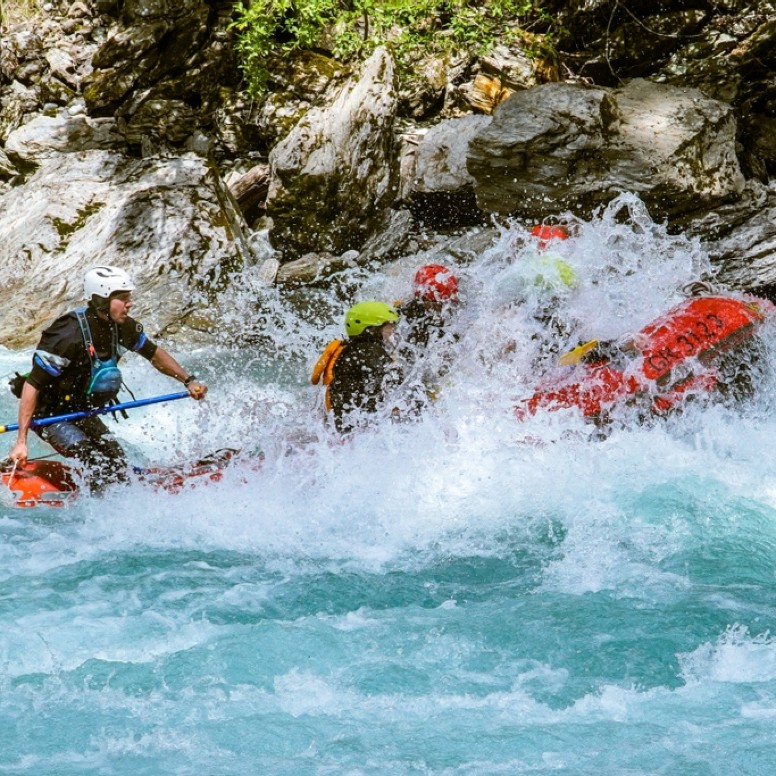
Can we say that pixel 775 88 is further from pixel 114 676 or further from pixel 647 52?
pixel 114 676

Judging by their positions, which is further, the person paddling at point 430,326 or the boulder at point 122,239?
the boulder at point 122,239

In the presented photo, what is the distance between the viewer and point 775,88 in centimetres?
1029

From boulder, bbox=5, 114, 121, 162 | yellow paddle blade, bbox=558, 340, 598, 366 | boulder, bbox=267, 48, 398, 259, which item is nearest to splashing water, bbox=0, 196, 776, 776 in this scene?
yellow paddle blade, bbox=558, 340, 598, 366

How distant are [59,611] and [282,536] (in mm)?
1428

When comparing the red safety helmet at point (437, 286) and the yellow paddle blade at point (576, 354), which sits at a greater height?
the red safety helmet at point (437, 286)

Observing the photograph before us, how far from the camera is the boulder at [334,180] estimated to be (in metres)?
10.6

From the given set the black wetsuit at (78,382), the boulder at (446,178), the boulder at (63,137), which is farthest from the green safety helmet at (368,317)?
the boulder at (63,137)

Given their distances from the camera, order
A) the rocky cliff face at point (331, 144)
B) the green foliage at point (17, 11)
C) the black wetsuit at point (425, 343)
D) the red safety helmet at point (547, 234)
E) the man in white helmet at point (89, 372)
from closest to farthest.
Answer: the man in white helmet at point (89, 372)
the black wetsuit at point (425, 343)
the red safety helmet at point (547, 234)
the rocky cliff face at point (331, 144)
the green foliage at point (17, 11)

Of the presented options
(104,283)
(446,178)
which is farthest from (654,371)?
(446,178)

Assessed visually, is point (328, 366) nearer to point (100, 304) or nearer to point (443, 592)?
point (100, 304)

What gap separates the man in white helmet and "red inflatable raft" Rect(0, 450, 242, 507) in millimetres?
172

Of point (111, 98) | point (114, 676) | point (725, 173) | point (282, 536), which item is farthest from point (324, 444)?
point (111, 98)

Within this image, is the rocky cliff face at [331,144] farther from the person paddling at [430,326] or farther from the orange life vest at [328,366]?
the orange life vest at [328,366]

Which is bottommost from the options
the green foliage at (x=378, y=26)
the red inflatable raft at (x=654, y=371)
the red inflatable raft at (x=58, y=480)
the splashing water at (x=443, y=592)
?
the splashing water at (x=443, y=592)
